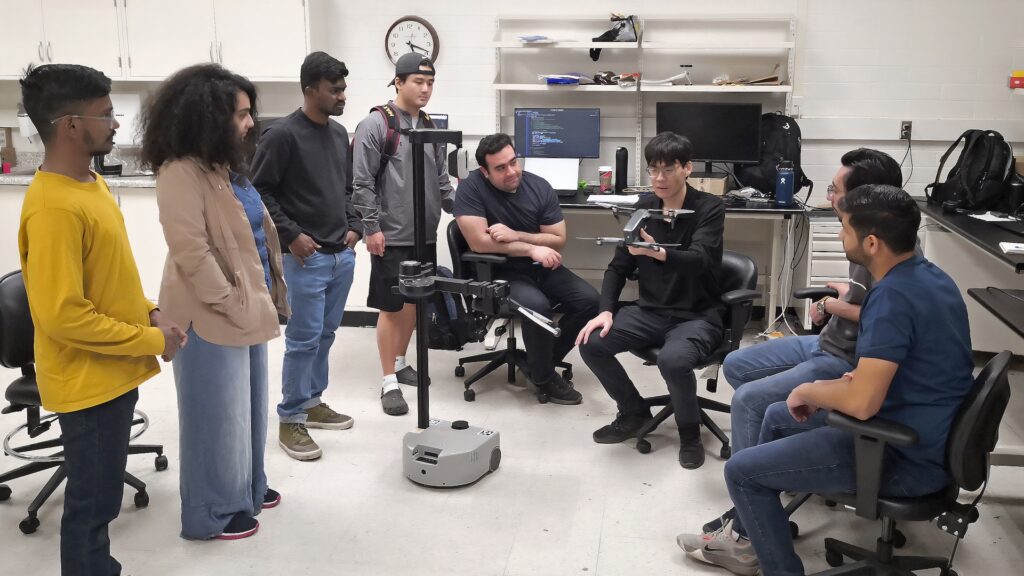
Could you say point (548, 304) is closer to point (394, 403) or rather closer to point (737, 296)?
point (394, 403)

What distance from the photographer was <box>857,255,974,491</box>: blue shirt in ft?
6.84

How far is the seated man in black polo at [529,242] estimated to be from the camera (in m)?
3.93

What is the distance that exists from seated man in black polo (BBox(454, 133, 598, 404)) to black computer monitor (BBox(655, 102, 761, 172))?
4.25 feet

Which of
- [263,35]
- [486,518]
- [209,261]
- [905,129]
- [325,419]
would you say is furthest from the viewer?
[263,35]

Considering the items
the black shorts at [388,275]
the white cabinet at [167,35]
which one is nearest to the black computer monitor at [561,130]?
the black shorts at [388,275]

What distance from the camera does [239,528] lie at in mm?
2836

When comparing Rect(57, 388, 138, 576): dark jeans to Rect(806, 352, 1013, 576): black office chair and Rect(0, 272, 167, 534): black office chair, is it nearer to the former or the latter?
Rect(0, 272, 167, 534): black office chair

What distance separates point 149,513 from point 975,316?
374 centimetres

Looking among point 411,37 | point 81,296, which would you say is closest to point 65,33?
point 411,37

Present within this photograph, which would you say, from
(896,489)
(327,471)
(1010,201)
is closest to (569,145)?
(1010,201)

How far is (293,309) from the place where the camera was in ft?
11.2

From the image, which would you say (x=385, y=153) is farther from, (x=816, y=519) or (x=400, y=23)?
(x=816, y=519)

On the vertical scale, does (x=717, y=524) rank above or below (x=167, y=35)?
below

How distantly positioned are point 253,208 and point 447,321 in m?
1.49
